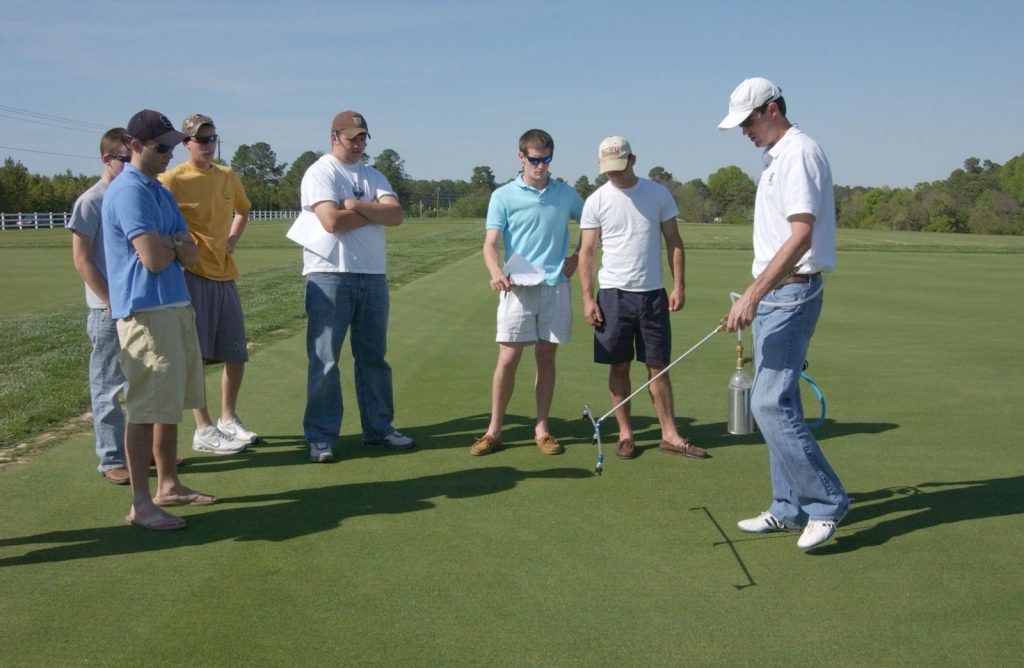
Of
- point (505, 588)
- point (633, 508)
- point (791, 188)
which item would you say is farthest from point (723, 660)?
point (791, 188)

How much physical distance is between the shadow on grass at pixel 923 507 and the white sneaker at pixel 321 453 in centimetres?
313

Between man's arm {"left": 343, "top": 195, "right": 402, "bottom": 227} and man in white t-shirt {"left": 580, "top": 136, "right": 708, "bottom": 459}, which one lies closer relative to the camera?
man's arm {"left": 343, "top": 195, "right": 402, "bottom": 227}

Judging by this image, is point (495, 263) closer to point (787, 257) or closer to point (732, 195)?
point (787, 257)

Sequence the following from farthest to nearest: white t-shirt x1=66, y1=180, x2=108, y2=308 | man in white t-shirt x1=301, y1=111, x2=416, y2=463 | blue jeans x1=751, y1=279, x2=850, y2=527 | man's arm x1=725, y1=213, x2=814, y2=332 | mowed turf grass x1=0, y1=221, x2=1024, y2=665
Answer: man in white t-shirt x1=301, y1=111, x2=416, y2=463
white t-shirt x1=66, y1=180, x2=108, y2=308
blue jeans x1=751, y1=279, x2=850, y2=527
man's arm x1=725, y1=213, x2=814, y2=332
mowed turf grass x1=0, y1=221, x2=1024, y2=665

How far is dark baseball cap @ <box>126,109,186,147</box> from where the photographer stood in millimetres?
4707

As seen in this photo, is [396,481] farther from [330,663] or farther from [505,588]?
[330,663]

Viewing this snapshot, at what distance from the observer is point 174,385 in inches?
191

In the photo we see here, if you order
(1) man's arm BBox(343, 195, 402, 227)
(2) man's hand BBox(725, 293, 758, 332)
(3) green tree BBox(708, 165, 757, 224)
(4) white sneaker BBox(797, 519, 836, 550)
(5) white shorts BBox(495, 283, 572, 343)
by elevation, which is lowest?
(4) white sneaker BBox(797, 519, 836, 550)

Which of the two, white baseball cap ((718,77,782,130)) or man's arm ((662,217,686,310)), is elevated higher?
white baseball cap ((718,77,782,130))

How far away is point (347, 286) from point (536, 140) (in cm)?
162

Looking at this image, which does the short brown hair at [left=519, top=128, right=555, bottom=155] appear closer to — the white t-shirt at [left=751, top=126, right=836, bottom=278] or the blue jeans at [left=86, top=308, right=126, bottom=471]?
the white t-shirt at [left=751, top=126, right=836, bottom=278]

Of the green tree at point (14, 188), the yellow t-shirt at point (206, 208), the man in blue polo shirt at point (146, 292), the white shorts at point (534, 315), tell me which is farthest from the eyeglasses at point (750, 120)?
the green tree at point (14, 188)

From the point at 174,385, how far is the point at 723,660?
3065 mm

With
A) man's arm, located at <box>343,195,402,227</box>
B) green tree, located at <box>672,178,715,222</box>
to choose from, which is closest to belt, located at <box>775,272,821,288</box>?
man's arm, located at <box>343,195,402,227</box>
